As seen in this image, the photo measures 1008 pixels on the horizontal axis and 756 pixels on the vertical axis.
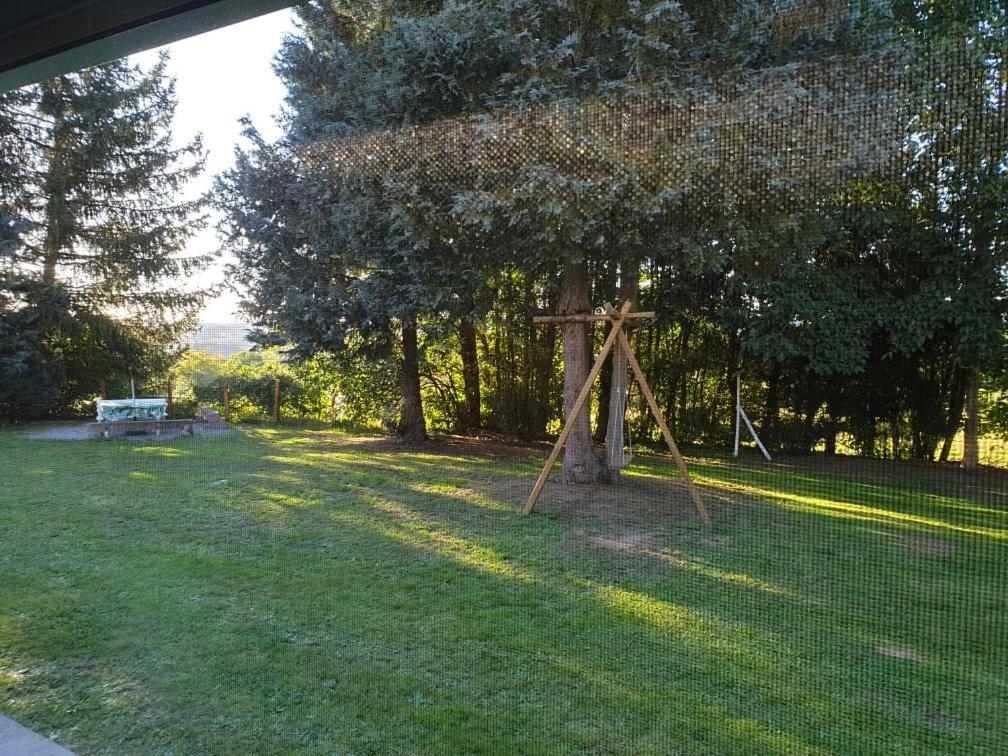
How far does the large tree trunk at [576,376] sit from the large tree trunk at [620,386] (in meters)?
0.27

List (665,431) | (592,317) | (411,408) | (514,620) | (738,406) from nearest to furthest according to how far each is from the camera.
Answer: (514,620) < (738,406) < (665,431) < (592,317) < (411,408)

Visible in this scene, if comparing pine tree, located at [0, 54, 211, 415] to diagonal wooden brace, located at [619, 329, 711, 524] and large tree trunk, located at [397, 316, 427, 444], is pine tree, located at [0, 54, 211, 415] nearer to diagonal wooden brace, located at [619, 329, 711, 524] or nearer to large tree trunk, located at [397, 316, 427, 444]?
diagonal wooden brace, located at [619, 329, 711, 524]

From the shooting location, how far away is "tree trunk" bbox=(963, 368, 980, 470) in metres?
0.77

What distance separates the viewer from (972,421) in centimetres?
79

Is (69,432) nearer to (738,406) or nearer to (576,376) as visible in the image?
(576,376)

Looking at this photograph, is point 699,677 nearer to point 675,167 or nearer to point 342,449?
point 675,167

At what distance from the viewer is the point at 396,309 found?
2.49m

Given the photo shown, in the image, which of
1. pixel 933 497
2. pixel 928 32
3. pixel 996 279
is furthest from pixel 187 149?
pixel 933 497

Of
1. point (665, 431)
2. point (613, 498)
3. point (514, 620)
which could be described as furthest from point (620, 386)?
point (514, 620)

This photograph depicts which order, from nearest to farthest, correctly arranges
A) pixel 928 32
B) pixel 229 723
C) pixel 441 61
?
pixel 928 32, pixel 229 723, pixel 441 61

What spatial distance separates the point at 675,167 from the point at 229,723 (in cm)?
111

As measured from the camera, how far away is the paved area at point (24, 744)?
74 centimetres

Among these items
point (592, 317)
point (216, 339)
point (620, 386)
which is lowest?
point (620, 386)

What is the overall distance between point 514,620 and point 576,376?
1.43m
